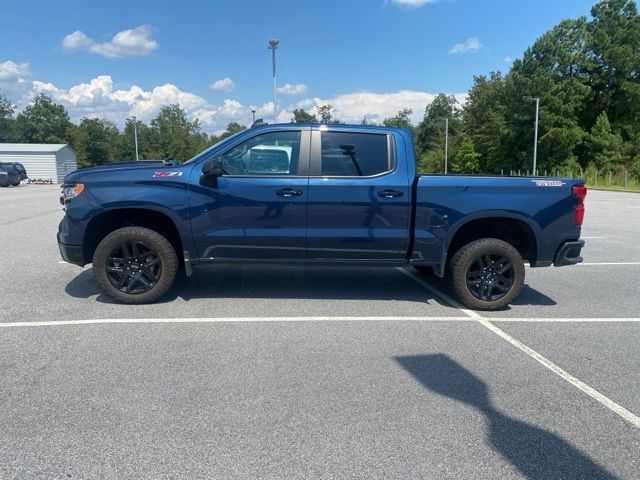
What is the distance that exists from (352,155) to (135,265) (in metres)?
2.73

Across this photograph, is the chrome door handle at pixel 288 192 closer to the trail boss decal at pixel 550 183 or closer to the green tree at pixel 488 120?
the trail boss decal at pixel 550 183

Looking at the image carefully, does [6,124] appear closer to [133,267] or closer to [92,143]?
[92,143]

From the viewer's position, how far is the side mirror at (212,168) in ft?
17.0

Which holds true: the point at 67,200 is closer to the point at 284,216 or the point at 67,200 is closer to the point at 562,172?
the point at 284,216

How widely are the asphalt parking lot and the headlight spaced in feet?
3.96

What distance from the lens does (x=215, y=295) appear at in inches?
240

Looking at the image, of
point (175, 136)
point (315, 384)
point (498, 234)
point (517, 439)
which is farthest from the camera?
point (175, 136)

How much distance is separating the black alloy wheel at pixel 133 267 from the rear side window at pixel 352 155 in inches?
85.3

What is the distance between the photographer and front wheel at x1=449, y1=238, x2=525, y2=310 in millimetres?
5574

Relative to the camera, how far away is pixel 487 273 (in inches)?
223

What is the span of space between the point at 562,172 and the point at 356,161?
51706 millimetres

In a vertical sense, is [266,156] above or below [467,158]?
below

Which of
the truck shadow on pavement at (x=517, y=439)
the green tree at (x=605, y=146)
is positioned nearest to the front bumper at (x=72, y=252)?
the truck shadow on pavement at (x=517, y=439)

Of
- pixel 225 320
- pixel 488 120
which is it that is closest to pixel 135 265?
pixel 225 320
